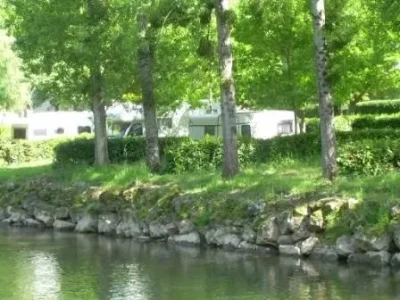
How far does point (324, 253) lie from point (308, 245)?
0.38m

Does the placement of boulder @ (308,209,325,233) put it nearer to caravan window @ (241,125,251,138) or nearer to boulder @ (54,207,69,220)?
boulder @ (54,207,69,220)

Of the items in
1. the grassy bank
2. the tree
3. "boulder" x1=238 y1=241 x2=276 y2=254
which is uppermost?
the tree

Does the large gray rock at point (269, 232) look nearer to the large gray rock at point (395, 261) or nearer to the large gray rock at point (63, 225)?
the large gray rock at point (395, 261)

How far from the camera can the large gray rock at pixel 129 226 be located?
17.7 metres

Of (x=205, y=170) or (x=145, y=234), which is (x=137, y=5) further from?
(x=145, y=234)

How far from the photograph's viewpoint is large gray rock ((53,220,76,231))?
1958cm

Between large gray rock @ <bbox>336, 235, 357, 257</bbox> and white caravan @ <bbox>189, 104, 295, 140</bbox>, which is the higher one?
white caravan @ <bbox>189, 104, 295, 140</bbox>

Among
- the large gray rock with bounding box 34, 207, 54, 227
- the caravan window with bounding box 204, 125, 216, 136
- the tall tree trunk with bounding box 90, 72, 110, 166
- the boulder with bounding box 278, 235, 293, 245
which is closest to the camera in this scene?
the boulder with bounding box 278, 235, 293, 245

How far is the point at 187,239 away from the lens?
16.3 m

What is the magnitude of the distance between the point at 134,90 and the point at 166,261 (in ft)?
29.4

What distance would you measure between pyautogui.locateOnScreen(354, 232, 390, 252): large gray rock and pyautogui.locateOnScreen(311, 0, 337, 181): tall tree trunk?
2.55 meters

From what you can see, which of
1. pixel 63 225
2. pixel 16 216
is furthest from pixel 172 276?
pixel 16 216

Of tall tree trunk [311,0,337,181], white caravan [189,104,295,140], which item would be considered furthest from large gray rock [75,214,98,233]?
white caravan [189,104,295,140]

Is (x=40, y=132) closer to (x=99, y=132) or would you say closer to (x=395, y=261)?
(x=99, y=132)
